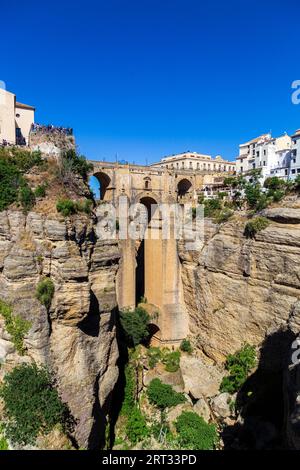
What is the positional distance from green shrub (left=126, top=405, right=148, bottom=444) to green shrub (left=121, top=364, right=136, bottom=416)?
292 millimetres

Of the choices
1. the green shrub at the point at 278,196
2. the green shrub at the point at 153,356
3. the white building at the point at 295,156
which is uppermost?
the white building at the point at 295,156

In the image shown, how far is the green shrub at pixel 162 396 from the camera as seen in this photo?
20219 millimetres

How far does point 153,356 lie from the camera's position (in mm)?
24109

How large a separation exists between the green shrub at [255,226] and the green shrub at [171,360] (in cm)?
1028

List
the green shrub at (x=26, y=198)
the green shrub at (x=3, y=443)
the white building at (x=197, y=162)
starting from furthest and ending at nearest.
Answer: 1. the white building at (x=197, y=162)
2. the green shrub at (x=26, y=198)
3. the green shrub at (x=3, y=443)

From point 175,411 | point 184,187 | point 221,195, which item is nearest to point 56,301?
point 175,411

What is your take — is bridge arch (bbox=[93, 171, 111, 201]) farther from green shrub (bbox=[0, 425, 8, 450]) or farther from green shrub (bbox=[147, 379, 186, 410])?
green shrub (bbox=[0, 425, 8, 450])

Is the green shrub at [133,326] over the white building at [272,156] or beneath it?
beneath

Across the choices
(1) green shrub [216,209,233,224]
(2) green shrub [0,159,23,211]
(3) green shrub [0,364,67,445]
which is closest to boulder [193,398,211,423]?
(1) green shrub [216,209,233,224]

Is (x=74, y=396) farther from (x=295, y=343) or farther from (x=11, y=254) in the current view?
(x=295, y=343)

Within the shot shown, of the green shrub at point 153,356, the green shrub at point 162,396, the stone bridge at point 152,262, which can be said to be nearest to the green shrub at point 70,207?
the stone bridge at point 152,262

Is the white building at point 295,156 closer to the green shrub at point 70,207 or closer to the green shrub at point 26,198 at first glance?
the green shrub at point 70,207

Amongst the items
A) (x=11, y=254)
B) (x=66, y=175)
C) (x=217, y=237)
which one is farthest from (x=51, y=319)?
(x=217, y=237)

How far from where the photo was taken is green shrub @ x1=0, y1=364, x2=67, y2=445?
905cm
